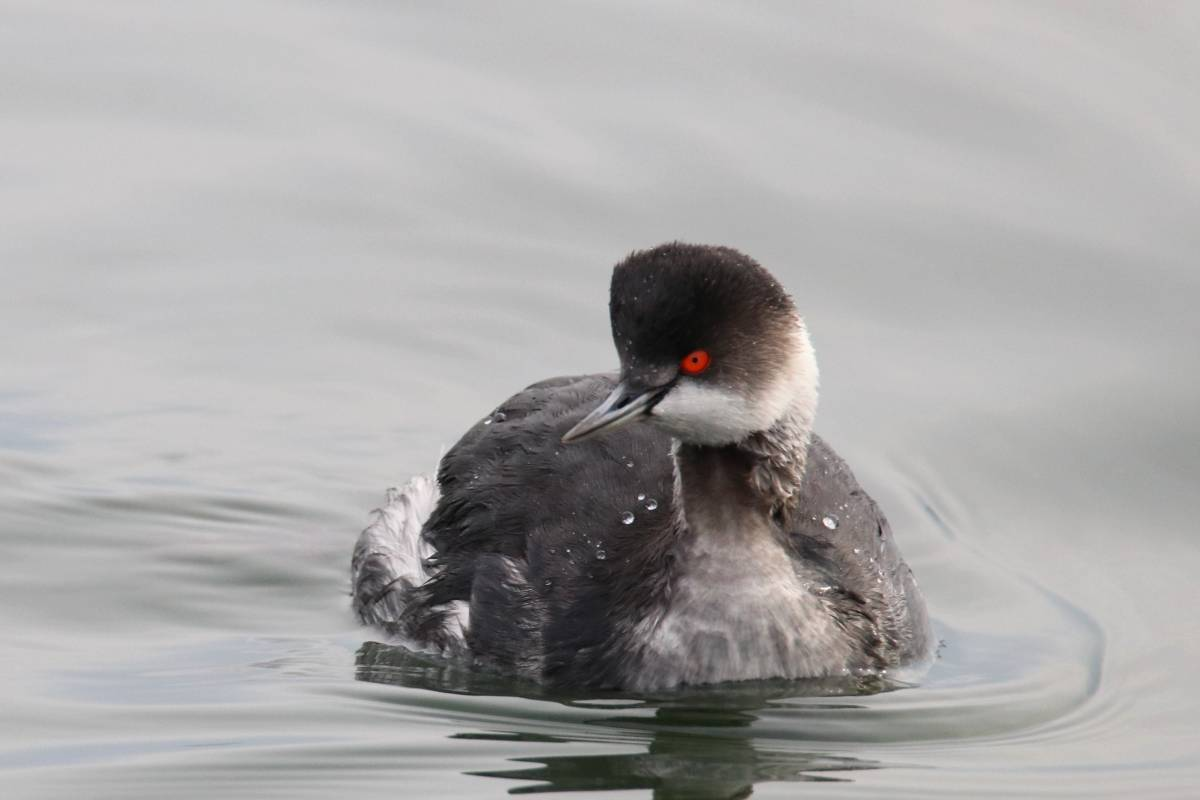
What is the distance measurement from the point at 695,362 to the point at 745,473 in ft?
1.90

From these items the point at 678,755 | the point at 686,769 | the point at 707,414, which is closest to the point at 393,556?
the point at 707,414

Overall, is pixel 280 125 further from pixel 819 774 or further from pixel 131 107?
pixel 819 774

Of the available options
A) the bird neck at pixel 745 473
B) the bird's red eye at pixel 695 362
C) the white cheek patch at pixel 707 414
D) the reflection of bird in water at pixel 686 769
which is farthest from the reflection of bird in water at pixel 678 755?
the bird's red eye at pixel 695 362

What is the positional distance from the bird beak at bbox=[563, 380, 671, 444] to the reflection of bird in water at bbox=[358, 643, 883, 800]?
1119 mm

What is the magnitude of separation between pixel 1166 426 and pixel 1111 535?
3.50ft

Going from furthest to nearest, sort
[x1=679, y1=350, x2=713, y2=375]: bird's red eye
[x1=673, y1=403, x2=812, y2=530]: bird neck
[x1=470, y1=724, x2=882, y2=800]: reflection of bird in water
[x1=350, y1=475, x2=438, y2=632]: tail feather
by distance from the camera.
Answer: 1. [x1=350, y1=475, x2=438, y2=632]: tail feather
2. [x1=673, y1=403, x2=812, y2=530]: bird neck
3. [x1=679, y1=350, x2=713, y2=375]: bird's red eye
4. [x1=470, y1=724, x2=882, y2=800]: reflection of bird in water

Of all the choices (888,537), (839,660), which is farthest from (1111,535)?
(839,660)

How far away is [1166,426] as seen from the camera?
12203 mm

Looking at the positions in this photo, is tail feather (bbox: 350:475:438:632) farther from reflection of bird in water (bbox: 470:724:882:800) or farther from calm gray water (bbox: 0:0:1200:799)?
reflection of bird in water (bbox: 470:724:882:800)

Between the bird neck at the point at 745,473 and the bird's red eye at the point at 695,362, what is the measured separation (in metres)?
0.41

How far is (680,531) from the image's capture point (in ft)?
30.5

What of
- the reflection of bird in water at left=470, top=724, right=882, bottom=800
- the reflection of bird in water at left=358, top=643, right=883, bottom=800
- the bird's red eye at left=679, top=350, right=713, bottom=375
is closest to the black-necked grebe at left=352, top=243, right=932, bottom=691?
the bird's red eye at left=679, top=350, right=713, bottom=375

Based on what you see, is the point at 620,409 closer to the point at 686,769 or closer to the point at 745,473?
the point at 745,473

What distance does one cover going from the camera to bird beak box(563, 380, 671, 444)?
8.82 metres
